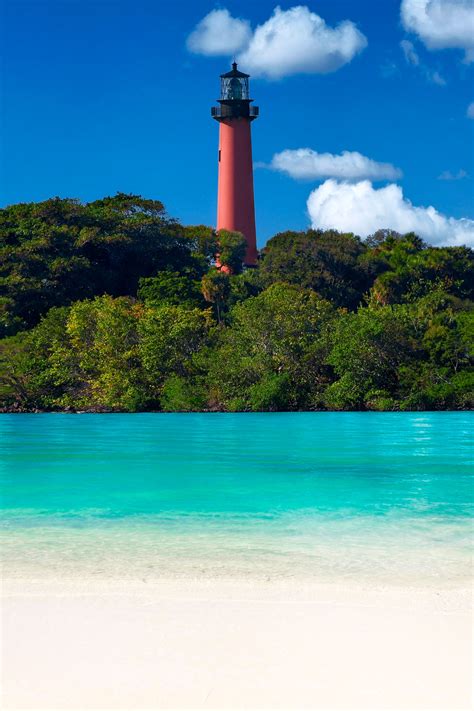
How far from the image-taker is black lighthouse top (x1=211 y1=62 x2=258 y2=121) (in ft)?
154

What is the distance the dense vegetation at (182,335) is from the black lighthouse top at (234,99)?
37.3 ft

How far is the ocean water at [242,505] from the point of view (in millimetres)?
6836

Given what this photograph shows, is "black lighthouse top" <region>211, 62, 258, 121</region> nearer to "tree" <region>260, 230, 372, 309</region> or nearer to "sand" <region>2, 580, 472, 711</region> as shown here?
"tree" <region>260, 230, 372, 309</region>

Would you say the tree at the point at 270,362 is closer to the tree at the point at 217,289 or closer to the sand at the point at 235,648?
the tree at the point at 217,289

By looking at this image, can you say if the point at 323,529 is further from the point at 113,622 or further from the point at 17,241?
the point at 17,241

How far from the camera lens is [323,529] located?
869 cm

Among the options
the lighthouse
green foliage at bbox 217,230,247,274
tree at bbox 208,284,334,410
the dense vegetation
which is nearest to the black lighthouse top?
the lighthouse

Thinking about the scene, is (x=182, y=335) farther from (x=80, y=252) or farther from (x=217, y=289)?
(x=80, y=252)

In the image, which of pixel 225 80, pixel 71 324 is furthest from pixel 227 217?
pixel 71 324

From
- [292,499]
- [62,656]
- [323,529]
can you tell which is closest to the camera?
[62,656]

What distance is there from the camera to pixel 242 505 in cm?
1048

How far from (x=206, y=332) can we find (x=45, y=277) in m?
7.91

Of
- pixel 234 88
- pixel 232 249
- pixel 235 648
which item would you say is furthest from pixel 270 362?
pixel 235 648

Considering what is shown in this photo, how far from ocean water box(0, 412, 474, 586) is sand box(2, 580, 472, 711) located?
953 millimetres
